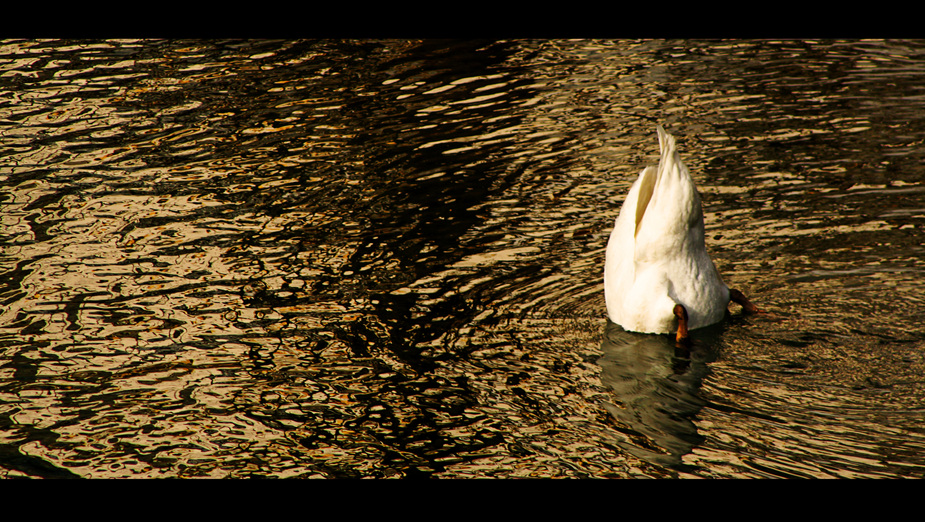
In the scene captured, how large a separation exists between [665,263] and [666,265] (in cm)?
2

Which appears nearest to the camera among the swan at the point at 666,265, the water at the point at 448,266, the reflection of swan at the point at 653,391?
the reflection of swan at the point at 653,391

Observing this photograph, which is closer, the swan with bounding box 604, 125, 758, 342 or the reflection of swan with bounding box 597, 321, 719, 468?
the reflection of swan with bounding box 597, 321, 719, 468

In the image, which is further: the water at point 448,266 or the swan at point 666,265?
the swan at point 666,265

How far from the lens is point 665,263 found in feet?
23.1

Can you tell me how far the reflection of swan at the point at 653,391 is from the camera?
5793 mm

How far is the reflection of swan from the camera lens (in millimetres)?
5793

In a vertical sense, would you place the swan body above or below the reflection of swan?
above

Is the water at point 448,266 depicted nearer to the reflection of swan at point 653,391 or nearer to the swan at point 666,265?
the reflection of swan at point 653,391

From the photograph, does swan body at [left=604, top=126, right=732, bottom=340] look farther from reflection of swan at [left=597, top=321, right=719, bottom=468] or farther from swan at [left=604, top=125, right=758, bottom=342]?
reflection of swan at [left=597, top=321, right=719, bottom=468]

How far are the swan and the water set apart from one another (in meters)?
0.21

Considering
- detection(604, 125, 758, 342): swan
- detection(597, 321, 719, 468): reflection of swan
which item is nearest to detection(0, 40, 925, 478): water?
detection(597, 321, 719, 468): reflection of swan

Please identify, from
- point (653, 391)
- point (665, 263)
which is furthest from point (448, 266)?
point (653, 391)

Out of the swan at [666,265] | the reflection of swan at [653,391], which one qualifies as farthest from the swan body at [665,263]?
the reflection of swan at [653,391]

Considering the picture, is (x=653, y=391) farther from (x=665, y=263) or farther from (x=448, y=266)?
(x=448, y=266)
